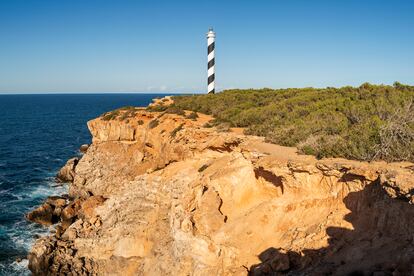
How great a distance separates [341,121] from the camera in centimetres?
1769

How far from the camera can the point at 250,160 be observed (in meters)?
15.8

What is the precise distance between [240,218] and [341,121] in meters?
7.48

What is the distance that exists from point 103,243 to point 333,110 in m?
14.9

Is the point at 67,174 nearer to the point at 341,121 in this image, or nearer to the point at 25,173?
the point at 25,173

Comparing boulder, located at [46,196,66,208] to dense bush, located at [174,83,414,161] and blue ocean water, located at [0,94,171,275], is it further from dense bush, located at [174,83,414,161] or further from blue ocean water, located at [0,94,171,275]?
dense bush, located at [174,83,414,161]

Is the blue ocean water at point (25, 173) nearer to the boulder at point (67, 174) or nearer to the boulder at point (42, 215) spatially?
the boulder at point (42, 215)

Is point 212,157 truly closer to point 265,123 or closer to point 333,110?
point 265,123

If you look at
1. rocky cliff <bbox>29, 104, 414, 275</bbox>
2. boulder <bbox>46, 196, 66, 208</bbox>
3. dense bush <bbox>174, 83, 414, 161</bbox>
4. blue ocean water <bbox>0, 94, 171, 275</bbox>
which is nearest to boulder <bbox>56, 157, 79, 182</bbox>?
blue ocean water <bbox>0, 94, 171, 275</bbox>

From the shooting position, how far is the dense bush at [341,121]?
44.7ft

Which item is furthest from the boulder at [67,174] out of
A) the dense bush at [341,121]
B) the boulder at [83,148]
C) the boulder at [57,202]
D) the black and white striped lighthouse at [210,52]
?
the black and white striped lighthouse at [210,52]

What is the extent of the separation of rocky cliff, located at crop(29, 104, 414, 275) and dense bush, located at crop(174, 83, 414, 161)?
93cm

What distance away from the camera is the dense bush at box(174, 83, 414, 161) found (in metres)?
13.6

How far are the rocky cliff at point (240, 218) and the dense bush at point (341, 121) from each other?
926 millimetres

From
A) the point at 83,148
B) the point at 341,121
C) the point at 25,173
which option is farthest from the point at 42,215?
the point at 83,148
